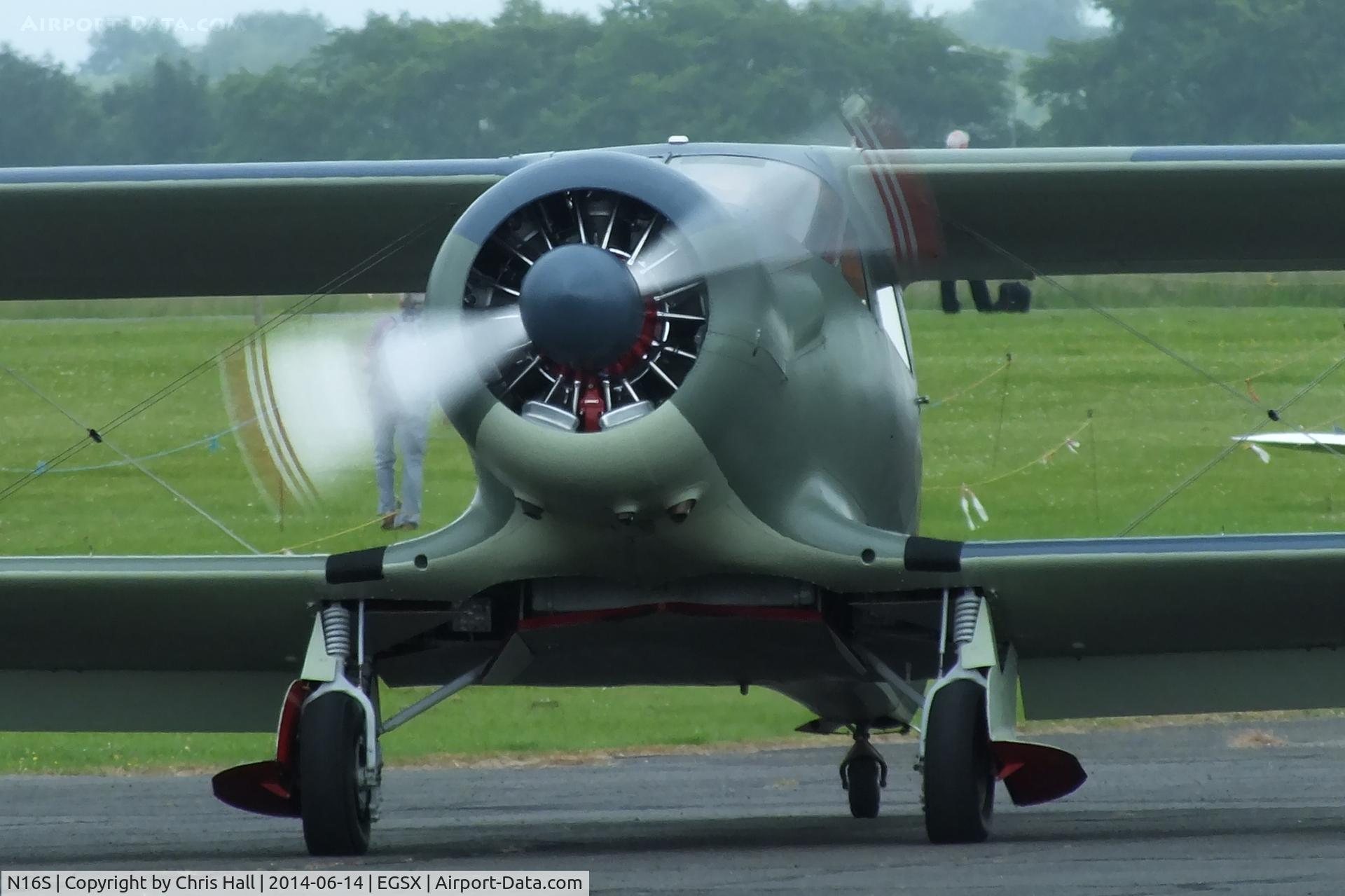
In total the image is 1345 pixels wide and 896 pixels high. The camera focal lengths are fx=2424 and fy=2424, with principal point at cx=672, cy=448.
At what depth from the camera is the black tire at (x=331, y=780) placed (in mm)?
8602

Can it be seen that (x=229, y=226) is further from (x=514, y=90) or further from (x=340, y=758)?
(x=514, y=90)

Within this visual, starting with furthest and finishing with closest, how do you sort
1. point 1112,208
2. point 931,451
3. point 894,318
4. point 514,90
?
1. point 514,90
2. point 931,451
3. point 1112,208
4. point 894,318

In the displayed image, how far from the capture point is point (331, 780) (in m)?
8.62

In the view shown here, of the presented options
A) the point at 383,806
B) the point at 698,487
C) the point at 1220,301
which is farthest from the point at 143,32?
the point at 698,487

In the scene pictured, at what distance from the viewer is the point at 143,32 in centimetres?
5391

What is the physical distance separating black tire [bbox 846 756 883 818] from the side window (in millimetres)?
1982

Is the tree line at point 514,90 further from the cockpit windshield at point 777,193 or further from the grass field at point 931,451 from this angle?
the cockpit windshield at point 777,193

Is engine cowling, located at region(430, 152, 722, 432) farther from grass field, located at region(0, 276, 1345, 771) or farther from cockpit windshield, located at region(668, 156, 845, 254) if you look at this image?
grass field, located at region(0, 276, 1345, 771)

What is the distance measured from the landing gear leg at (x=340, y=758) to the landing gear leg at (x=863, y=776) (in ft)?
10.2

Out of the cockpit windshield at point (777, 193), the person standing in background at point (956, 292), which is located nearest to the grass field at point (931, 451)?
the person standing in background at point (956, 292)

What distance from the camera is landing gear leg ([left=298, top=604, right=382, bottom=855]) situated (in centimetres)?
861

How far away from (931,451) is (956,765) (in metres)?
21.2

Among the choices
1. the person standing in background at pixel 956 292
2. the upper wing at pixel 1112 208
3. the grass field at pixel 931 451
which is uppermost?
the grass field at pixel 931 451

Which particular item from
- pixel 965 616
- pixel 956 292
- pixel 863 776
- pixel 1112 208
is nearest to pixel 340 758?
pixel 965 616
